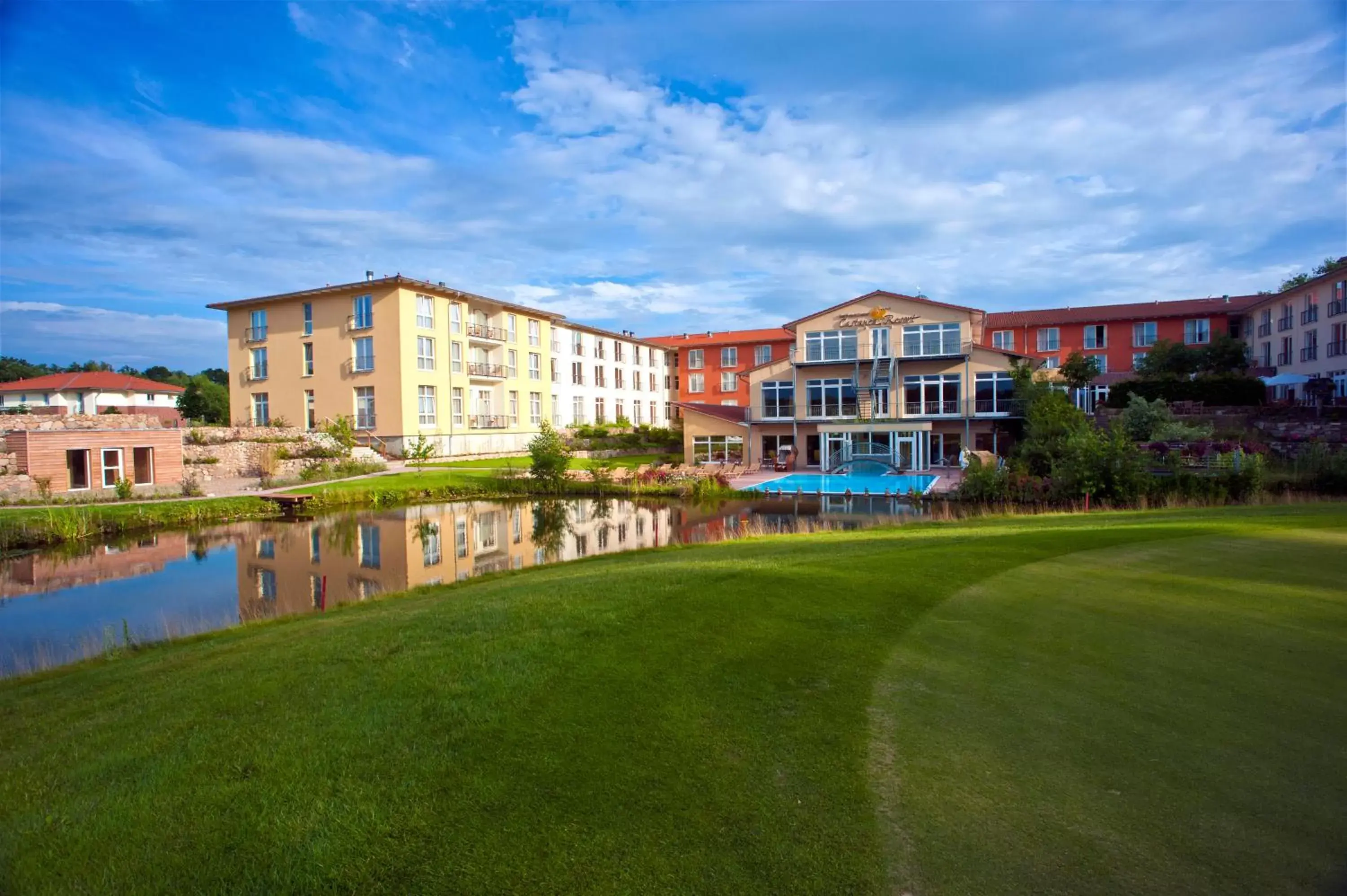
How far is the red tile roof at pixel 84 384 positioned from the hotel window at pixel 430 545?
2338 inches

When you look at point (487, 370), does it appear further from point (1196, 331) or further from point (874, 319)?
point (1196, 331)

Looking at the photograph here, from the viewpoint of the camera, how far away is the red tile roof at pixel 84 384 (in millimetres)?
65375

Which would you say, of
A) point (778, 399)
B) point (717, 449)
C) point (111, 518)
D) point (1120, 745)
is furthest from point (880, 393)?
point (1120, 745)

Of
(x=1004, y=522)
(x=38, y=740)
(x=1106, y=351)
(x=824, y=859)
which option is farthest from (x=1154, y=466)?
(x=1106, y=351)

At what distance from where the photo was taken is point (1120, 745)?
3.97 metres

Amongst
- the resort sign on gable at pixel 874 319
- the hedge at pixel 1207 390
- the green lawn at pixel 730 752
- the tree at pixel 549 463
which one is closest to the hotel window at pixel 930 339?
the resort sign on gable at pixel 874 319

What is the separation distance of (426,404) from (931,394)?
28.6 meters

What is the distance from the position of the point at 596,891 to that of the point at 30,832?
294cm

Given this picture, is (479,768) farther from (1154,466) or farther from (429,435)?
(429,435)

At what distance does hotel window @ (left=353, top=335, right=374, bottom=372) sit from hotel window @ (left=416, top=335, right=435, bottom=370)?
2.54 metres

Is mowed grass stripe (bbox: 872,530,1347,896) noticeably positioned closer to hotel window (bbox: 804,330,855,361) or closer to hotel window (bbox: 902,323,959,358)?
hotel window (bbox: 902,323,959,358)

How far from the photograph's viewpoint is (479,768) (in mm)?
3928

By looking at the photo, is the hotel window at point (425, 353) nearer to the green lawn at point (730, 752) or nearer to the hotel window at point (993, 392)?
the hotel window at point (993, 392)

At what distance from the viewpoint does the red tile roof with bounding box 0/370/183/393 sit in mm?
65375
